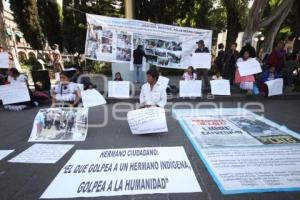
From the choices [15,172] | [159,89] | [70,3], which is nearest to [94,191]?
[15,172]

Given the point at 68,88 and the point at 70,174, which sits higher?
the point at 68,88

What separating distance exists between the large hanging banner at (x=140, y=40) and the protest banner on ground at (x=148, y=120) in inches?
170

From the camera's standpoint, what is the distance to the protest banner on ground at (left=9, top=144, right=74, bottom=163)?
159 inches

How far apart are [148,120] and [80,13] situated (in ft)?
64.1

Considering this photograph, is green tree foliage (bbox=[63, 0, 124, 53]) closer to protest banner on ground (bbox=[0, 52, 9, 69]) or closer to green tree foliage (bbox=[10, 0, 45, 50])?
Result: green tree foliage (bbox=[10, 0, 45, 50])

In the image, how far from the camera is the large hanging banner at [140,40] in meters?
8.79

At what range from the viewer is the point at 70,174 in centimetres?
354

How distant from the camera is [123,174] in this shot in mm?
3496

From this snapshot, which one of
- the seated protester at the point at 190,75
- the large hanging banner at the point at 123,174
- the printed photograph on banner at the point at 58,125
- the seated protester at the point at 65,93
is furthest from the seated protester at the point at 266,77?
the printed photograph on banner at the point at 58,125

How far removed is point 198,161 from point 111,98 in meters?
5.25

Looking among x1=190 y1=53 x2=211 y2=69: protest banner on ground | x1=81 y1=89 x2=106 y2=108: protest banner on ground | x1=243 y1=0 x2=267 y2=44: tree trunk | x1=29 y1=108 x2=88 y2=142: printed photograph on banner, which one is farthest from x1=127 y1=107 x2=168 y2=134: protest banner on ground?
x1=243 y1=0 x2=267 y2=44: tree trunk

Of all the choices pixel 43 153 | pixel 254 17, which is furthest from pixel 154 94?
pixel 254 17

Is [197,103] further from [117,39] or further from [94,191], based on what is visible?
[94,191]

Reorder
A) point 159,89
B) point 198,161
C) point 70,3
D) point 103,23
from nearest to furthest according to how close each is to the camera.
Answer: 1. point 198,161
2. point 159,89
3. point 103,23
4. point 70,3
